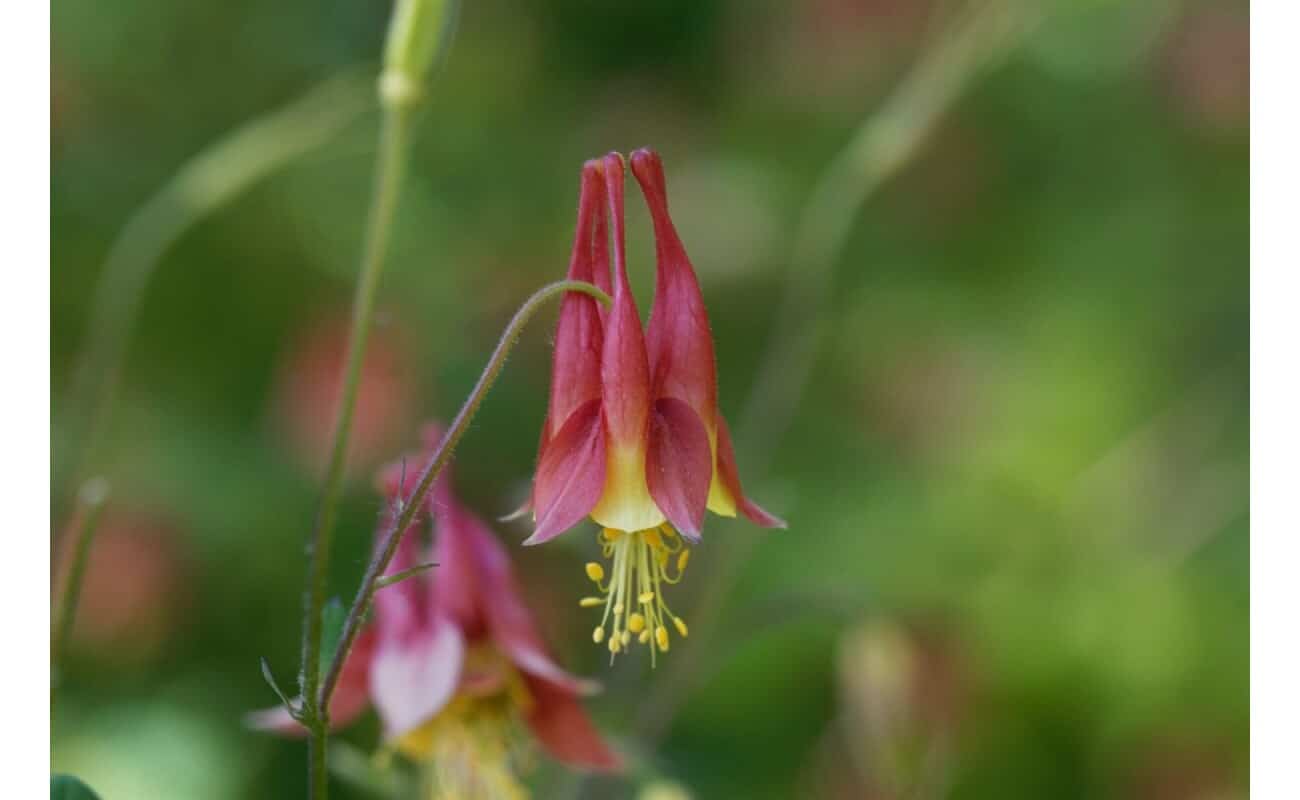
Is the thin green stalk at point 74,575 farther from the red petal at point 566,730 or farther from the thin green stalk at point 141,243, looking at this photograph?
the thin green stalk at point 141,243

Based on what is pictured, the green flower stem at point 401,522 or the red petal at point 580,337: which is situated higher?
the red petal at point 580,337

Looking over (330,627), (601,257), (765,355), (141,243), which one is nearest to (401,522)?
(330,627)

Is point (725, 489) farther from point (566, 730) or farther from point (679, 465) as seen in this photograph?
point (566, 730)

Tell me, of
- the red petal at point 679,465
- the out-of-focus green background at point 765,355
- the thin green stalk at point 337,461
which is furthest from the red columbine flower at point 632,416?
the out-of-focus green background at point 765,355

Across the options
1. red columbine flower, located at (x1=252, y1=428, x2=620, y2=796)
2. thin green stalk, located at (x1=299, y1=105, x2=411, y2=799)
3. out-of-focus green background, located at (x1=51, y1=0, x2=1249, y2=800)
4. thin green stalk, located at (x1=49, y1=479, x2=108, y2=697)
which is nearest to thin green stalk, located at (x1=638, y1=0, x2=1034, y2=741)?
out-of-focus green background, located at (x1=51, y1=0, x2=1249, y2=800)

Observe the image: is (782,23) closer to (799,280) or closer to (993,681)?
(799,280)
